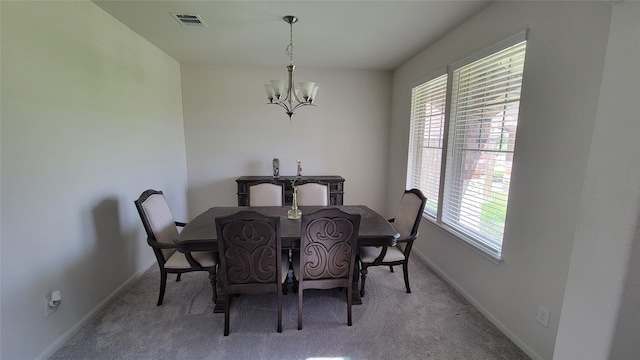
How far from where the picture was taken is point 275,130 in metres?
4.10

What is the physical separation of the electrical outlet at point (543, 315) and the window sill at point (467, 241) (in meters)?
0.39

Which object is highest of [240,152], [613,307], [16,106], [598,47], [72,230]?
[598,47]

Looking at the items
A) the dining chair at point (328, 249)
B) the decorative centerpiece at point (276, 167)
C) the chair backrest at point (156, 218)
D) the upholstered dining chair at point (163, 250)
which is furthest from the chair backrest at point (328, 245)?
the decorative centerpiece at point (276, 167)

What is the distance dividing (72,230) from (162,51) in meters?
2.44

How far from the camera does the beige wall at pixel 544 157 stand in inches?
56.7

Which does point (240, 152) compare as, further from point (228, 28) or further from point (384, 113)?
point (384, 113)

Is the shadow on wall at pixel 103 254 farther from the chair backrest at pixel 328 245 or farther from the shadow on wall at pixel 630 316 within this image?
the shadow on wall at pixel 630 316

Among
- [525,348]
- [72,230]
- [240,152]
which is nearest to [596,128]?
[525,348]

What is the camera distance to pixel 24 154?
1.59 meters

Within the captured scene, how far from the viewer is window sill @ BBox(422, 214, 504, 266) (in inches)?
81.0

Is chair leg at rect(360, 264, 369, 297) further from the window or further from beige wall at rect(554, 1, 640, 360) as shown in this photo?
beige wall at rect(554, 1, 640, 360)

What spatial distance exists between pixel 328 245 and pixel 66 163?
2.03 m

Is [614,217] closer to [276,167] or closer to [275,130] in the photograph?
[276,167]

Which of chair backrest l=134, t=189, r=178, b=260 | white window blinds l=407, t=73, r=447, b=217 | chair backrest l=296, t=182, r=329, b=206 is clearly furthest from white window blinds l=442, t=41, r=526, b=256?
chair backrest l=134, t=189, r=178, b=260
